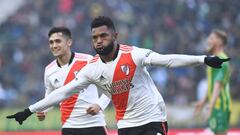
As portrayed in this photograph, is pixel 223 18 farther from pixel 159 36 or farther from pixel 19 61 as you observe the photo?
pixel 19 61

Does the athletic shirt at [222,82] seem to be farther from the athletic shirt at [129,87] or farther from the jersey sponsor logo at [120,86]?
the jersey sponsor logo at [120,86]

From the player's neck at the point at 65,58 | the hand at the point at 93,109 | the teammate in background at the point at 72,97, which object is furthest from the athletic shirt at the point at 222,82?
the hand at the point at 93,109

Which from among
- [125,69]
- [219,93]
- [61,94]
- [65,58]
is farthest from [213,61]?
[219,93]

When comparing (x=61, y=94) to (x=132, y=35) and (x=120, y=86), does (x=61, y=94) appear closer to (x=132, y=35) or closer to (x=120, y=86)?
(x=120, y=86)

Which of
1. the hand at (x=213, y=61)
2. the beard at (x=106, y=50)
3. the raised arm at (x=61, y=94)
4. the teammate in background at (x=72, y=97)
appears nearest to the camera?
the hand at (x=213, y=61)

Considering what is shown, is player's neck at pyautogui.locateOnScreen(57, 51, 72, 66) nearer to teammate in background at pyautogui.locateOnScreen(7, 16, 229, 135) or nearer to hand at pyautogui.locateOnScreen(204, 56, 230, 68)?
teammate in background at pyautogui.locateOnScreen(7, 16, 229, 135)

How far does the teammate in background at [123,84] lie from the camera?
7488 millimetres

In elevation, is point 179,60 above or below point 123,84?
above

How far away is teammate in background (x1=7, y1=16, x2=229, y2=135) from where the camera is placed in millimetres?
7488

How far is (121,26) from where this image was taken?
1934 centimetres

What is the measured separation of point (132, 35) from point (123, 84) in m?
11.4

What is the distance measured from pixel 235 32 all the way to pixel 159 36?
6.74 ft

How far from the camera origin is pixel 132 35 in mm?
18938

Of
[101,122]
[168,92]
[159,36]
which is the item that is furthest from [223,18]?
[101,122]
